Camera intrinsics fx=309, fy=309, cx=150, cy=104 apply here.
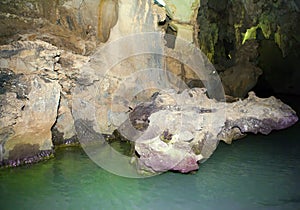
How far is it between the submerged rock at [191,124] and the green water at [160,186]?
0.30 meters

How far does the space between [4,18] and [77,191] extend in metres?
4.04

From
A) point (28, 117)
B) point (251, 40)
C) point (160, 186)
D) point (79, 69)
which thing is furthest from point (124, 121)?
point (251, 40)

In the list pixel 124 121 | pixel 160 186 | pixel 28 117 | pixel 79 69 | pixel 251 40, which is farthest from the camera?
pixel 251 40

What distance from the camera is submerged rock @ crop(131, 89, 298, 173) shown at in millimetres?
4949

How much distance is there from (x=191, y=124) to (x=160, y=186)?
1.49 m

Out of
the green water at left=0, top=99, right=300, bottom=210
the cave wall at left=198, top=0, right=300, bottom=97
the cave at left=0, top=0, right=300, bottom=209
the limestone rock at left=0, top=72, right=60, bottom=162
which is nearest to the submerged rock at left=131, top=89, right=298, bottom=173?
the cave at left=0, top=0, right=300, bottom=209

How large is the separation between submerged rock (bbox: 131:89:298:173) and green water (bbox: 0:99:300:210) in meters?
0.30

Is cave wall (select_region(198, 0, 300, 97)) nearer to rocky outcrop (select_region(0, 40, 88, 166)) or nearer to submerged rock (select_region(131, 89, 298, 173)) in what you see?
submerged rock (select_region(131, 89, 298, 173))

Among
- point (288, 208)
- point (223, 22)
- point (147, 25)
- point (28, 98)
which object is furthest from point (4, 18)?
point (223, 22)

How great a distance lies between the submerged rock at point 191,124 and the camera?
4949 millimetres

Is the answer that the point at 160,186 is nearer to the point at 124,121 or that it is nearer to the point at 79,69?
the point at 124,121

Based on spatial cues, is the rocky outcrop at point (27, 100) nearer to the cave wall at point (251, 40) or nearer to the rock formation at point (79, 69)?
the rock formation at point (79, 69)

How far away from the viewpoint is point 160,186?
466 centimetres

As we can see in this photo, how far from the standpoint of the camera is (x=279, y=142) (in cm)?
693
